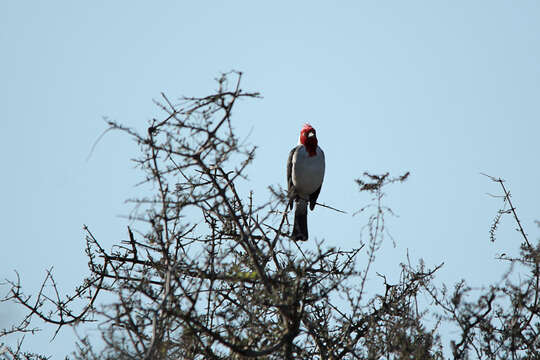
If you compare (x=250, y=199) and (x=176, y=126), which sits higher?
(x=250, y=199)

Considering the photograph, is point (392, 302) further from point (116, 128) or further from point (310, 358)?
point (116, 128)

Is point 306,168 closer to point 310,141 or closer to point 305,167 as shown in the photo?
point 305,167

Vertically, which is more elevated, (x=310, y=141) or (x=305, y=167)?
(x=310, y=141)

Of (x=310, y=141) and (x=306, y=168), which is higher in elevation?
(x=310, y=141)

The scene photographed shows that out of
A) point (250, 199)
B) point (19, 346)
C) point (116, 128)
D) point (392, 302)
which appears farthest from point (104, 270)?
point (392, 302)

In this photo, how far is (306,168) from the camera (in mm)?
7648

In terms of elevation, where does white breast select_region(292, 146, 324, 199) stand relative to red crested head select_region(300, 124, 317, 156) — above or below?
below

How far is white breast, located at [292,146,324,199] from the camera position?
766 centimetres

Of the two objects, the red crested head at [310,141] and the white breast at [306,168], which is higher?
the red crested head at [310,141]

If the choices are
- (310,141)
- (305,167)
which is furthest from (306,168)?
(310,141)

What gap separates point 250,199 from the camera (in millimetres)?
4555

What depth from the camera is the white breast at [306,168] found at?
766 centimetres

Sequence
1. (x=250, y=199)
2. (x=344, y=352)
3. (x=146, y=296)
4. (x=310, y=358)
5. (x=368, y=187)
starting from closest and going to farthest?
(x=146, y=296)
(x=344, y=352)
(x=310, y=358)
(x=368, y=187)
(x=250, y=199)

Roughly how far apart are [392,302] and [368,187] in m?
0.88
